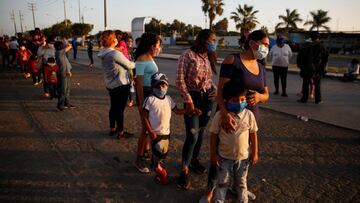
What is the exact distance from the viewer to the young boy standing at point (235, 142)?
2822 mm

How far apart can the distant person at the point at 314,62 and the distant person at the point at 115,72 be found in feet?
17.9

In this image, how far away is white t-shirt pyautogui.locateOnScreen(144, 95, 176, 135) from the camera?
3617 millimetres

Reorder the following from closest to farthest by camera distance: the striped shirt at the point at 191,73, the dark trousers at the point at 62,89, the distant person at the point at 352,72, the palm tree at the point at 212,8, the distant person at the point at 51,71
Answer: the striped shirt at the point at 191,73 → the dark trousers at the point at 62,89 → the distant person at the point at 51,71 → the distant person at the point at 352,72 → the palm tree at the point at 212,8

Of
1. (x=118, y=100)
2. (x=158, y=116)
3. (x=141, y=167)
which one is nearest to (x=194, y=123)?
(x=158, y=116)

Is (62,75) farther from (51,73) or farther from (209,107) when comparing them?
(209,107)

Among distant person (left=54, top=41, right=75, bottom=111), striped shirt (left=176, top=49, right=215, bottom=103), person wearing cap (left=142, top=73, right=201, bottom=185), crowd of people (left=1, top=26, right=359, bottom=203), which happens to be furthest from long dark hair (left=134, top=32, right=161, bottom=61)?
distant person (left=54, top=41, right=75, bottom=111)

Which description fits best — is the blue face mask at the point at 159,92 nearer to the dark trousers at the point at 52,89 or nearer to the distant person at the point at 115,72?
the distant person at the point at 115,72

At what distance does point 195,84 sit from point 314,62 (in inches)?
239

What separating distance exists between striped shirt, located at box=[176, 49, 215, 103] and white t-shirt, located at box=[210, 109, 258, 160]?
640mm

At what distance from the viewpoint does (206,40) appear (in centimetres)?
356

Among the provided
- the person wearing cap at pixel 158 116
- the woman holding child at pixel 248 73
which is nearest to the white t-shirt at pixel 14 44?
the person wearing cap at pixel 158 116

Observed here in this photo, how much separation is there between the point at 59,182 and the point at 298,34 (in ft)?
159

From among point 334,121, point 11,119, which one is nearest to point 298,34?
point 334,121

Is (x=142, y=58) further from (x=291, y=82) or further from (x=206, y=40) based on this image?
(x=291, y=82)
